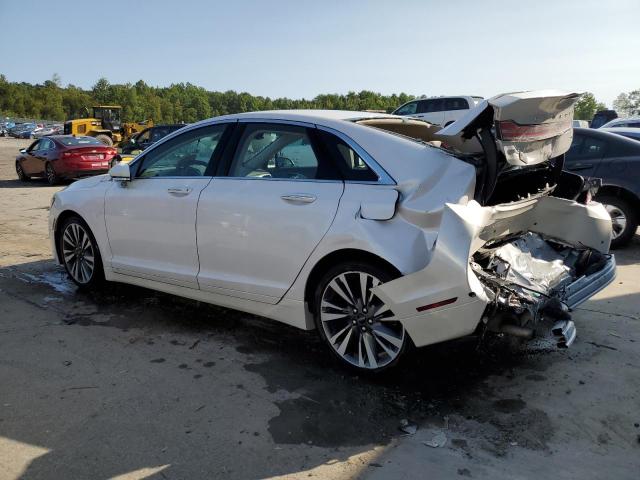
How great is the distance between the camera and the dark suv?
7203mm

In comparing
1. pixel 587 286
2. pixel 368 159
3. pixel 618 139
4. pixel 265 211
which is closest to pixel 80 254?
pixel 265 211

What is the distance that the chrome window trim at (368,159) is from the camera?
350 centimetres

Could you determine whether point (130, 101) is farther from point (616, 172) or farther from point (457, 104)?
point (616, 172)

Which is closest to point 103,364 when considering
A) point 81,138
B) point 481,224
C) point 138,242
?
point 138,242

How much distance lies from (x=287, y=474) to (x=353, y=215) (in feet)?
5.15

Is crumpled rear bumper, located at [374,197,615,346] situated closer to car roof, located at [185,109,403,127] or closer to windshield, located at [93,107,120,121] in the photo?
car roof, located at [185,109,403,127]

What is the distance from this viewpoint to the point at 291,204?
3.77m

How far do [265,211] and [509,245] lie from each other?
1.84 meters

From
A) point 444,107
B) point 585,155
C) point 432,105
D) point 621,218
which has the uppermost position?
point 432,105

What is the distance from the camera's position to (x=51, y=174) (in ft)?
52.5

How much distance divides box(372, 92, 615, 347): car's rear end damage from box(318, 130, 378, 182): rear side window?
1.19 feet

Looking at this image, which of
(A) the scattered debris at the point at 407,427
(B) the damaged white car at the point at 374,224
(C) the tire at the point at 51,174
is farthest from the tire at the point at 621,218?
(C) the tire at the point at 51,174

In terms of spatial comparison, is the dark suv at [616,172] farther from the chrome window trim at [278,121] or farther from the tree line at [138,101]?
the tree line at [138,101]

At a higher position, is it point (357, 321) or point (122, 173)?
point (122, 173)
